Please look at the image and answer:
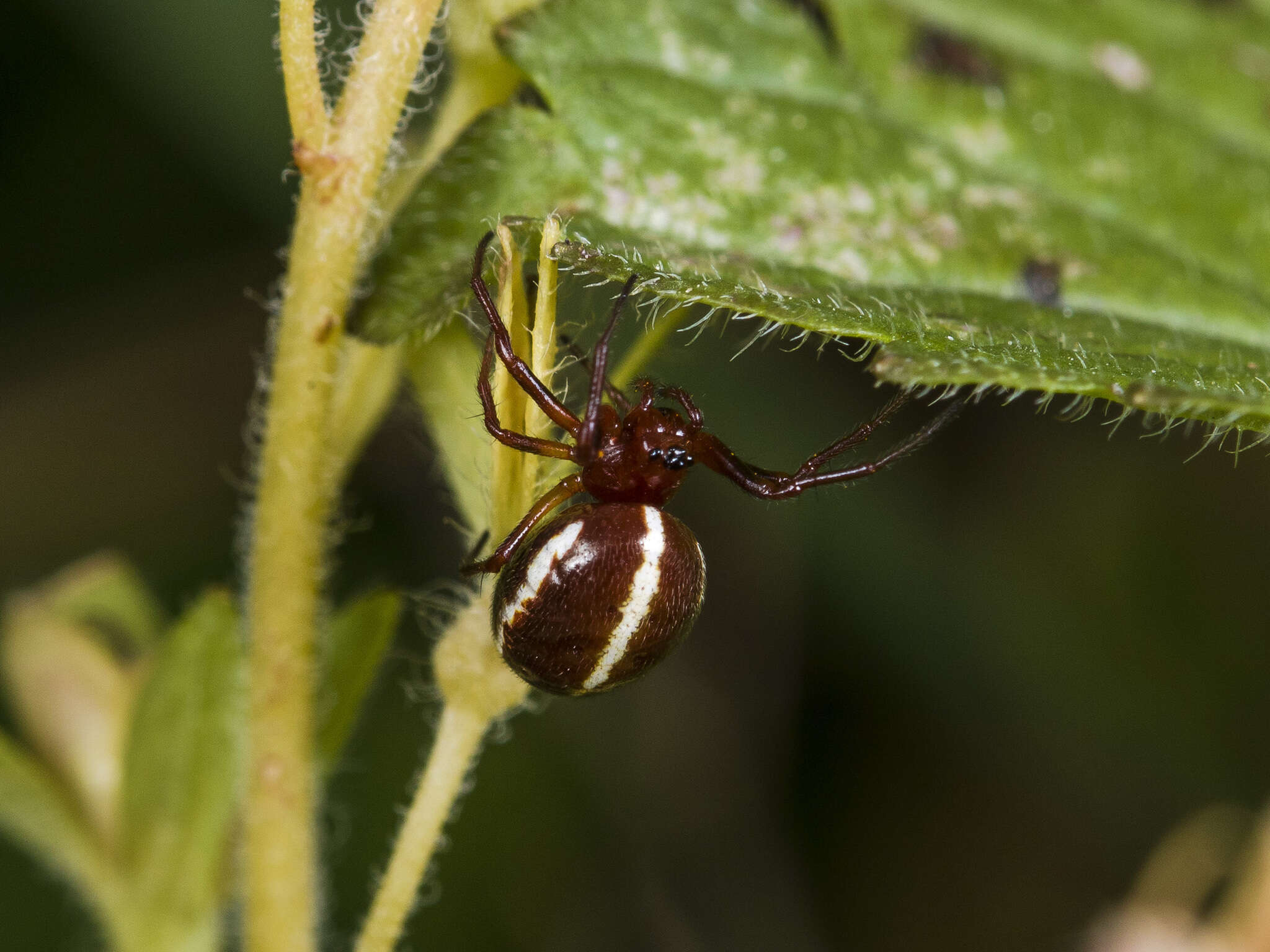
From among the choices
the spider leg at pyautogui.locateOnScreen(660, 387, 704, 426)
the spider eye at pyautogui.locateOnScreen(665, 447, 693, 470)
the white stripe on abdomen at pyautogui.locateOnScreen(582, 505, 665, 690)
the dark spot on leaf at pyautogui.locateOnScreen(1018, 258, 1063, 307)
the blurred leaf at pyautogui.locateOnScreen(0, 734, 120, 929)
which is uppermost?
the blurred leaf at pyautogui.locateOnScreen(0, 734, 120, 929)

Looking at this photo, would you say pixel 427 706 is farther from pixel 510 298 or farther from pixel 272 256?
pixel 510 298

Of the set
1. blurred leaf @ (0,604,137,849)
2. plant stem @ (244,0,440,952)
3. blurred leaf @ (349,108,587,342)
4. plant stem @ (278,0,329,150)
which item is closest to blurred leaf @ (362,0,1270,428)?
blurred leaf @ (349,108,587,342)

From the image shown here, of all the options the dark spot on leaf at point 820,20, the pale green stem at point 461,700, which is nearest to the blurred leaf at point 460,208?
the pale green stem at point 461,700

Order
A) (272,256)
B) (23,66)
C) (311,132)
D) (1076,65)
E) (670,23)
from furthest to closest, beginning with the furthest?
1. (272,256)
2. (23,66)
3. (1076,65)
4. (670,23)
5. (311,132)

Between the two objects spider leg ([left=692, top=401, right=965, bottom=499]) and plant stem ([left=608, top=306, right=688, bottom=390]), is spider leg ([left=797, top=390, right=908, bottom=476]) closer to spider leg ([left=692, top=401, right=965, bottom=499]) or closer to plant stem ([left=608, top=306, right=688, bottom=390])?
spider leg ([left=692, top=401, right=965, bottom=499])

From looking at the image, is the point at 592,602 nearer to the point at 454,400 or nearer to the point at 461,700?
the point at 461,700

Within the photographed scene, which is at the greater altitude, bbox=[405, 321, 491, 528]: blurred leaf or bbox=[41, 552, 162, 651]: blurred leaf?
bbox=[41, 552, 162, 651]: blurred leaf

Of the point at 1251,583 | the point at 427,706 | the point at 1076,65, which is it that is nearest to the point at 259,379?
the point at 1076,65
